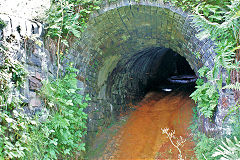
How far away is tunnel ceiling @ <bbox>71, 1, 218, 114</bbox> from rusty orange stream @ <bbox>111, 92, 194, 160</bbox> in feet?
4.11

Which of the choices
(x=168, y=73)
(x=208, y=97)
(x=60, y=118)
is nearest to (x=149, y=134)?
(x=208, y=97)

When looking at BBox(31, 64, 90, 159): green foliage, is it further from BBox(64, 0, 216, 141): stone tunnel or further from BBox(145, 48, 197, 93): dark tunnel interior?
BBox(145, 48, 197, 93): dark tunnel interior

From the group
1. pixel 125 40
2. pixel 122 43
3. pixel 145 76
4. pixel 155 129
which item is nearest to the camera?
pixel 125 40

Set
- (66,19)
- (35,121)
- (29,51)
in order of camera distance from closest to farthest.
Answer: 1. (35,121)
2. (29,51)
3. (66,19)

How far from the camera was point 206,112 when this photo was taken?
410 cm

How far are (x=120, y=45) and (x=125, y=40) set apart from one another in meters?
0.24

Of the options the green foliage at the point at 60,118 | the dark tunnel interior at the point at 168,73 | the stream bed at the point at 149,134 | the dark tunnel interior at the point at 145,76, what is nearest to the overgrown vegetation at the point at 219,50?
the stream bed at the point at 149,134

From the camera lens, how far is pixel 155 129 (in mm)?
6418

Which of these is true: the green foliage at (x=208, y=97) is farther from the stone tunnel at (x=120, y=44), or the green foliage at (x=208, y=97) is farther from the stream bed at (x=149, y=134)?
the stream bed at (x=149, y=134)

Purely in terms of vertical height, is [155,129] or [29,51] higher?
[29,51]

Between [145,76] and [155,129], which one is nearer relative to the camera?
[155,129]

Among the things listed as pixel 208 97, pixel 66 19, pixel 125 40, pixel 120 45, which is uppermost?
pixel 66 19

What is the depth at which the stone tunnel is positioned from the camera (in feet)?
14.1

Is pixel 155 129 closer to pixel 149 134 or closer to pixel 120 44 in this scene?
pixel 149 134
